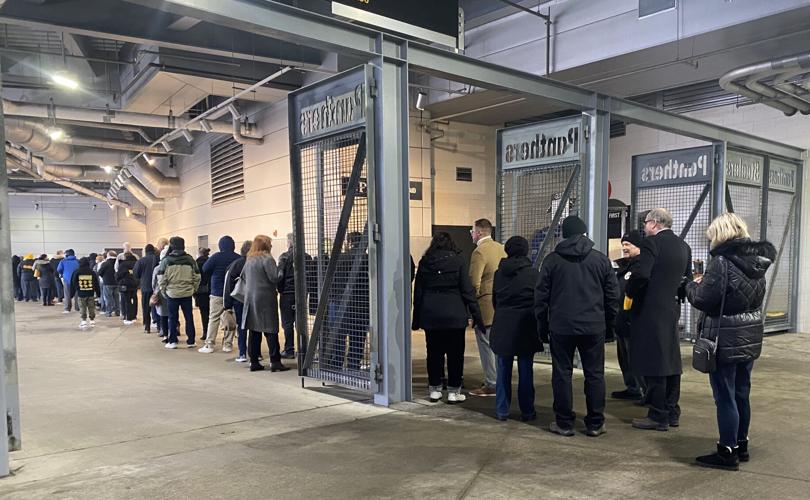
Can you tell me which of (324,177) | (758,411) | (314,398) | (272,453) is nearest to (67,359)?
(314,398)

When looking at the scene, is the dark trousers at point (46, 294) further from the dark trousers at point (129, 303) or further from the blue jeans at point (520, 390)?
the blue jeans at point (520, 390)

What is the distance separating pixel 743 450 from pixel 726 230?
1425 millimetres

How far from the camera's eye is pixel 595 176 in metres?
6.79

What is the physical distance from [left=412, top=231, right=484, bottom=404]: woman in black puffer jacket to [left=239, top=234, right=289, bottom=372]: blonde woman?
2.18 meters

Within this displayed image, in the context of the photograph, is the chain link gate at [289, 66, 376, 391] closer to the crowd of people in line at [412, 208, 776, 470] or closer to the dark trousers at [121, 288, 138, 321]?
the crowd of people in line at [412, 208, 776, 470]

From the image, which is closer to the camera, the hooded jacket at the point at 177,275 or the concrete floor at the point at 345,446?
the concrete floor at the point at 345,446

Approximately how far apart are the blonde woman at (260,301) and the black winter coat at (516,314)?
2.97 meters

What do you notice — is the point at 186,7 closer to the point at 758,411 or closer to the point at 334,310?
the point at 334,310

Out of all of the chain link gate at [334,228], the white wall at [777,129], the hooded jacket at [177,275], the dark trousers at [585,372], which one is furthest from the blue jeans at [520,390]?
the white wall at [777,129]

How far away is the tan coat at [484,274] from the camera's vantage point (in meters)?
5.64

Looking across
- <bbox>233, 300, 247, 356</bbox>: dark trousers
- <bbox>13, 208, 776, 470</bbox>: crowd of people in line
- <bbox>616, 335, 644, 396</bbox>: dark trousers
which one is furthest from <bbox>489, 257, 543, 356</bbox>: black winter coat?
<bbox>233, 300, 247, 356</bbox>: dark trousers

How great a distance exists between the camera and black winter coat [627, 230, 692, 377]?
14.4 ft

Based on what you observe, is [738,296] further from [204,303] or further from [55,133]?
[55,133]

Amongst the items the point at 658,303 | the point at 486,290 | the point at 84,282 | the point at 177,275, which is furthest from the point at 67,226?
the point at 658,303
